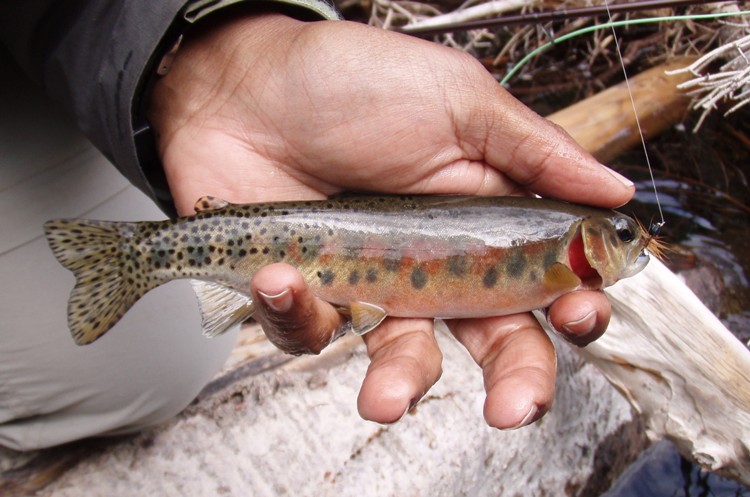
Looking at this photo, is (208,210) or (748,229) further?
(748,229)

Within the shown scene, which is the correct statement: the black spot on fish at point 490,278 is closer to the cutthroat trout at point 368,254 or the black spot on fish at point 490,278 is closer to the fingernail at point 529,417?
the cutthroat trout at point 368,254

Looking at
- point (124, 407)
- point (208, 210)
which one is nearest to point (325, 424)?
point (124, 407)

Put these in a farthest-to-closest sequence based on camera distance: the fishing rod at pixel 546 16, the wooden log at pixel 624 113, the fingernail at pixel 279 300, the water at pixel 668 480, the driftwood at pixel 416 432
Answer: the wooden log at pixel 624 113, the fishing rod at pixel 546 16, the water at pixel 668 480, the driftwood at pixel 416 432, the fingernail at pixel 279 300

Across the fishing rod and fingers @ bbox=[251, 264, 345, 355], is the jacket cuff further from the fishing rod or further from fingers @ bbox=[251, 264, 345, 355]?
the fishing rod

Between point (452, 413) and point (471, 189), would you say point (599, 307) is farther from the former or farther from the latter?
point (452, 413)

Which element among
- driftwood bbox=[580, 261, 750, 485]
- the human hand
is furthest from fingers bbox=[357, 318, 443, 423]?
driftwood bbox=[580, 261, 750, 485]

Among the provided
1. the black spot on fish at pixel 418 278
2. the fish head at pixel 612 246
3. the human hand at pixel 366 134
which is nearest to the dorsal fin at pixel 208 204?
the human hand at pixel 366 134
